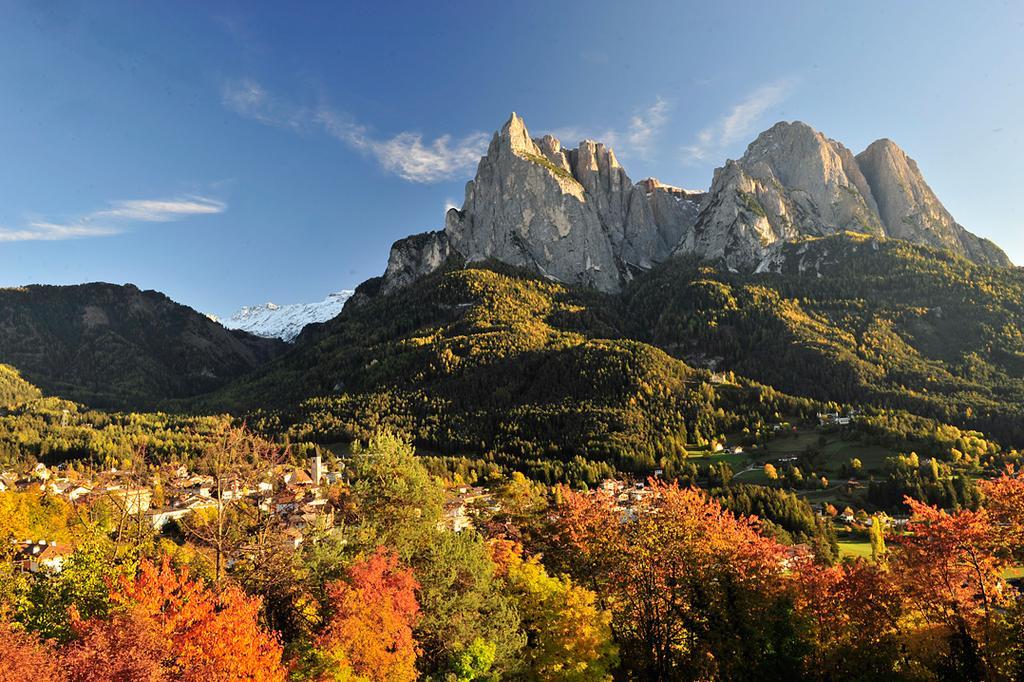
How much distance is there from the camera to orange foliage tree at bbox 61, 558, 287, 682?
17297mm

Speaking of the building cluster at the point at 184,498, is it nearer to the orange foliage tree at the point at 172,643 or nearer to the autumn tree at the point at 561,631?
the autumn tree at the point at 561,631

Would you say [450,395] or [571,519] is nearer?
[571,519]

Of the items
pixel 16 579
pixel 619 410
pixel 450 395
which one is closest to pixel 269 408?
pixel 450 395

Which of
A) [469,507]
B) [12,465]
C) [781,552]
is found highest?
[781,552]

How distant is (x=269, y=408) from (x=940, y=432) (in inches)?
8093

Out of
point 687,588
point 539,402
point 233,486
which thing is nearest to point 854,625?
point 687,588

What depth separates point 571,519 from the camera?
34469mm

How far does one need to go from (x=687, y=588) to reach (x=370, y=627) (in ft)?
59.6

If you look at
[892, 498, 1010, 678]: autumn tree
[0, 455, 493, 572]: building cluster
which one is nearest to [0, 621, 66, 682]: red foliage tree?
[0, 455, 493, 572]: building cluster

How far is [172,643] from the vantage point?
18.7 meters

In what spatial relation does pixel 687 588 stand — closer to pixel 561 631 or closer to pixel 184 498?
pixel 561 631

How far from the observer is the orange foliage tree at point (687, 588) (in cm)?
2764

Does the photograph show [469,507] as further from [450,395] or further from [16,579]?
[450,395]

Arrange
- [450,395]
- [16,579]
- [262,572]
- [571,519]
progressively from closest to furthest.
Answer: [262,572]
[16,579]
[571,519]
[450,395]
